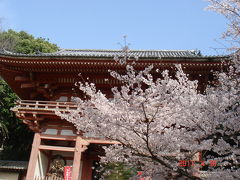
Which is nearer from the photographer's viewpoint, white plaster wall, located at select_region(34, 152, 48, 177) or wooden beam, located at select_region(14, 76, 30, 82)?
white plaster wall, located at select_region(34, 152, 48, 177)

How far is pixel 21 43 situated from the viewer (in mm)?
22562

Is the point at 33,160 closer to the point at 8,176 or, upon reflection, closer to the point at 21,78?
the point at 21,78

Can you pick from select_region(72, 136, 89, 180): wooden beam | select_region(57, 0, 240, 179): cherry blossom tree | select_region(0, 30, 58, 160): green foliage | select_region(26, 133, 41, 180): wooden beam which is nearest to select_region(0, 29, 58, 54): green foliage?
select_region(0, 30, 58, 160): green foliage

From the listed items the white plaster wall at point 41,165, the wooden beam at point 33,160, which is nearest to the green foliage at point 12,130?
the white plaster wall at point 41,165

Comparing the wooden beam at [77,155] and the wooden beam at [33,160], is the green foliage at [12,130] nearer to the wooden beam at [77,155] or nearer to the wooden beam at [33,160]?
the wooden beam at [33,160]

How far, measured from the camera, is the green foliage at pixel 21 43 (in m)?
21.6

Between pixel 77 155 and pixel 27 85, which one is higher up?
pixel 27 85

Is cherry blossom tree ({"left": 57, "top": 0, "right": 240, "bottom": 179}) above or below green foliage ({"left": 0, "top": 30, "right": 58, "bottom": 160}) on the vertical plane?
below

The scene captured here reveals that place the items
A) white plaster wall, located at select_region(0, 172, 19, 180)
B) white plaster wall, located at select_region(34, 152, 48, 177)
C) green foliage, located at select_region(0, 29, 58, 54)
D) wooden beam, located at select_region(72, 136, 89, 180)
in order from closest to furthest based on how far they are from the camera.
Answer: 1. wooden beam, located at select_region(72, 136, 89, 180)
2. white plaster wall, located at select_region(34, 152, 48, 177)
3. white plaster wall, located at select_region(0, 172, 19, 180)
4. green foliage, located at select_region(0, 29, 58, 54)

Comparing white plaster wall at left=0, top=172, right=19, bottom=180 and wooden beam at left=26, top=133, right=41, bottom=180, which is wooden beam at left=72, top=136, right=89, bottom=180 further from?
white plaster wall at left=0, top=172, right=19, bottom=180

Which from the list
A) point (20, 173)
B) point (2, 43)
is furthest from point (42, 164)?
point (2, 43)

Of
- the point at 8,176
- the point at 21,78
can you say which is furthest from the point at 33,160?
the point at 8,176

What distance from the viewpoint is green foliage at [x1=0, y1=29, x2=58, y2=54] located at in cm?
2164

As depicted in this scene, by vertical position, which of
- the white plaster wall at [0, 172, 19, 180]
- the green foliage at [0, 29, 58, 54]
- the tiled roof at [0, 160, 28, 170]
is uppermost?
the green foliage at [0, 29, 58, 54]
